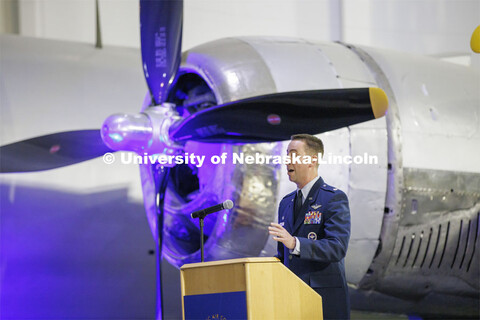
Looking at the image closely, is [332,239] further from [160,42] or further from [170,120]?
[160,42]

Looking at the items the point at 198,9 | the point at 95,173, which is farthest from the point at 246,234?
the point at 198,9

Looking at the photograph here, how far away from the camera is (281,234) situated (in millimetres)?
2689

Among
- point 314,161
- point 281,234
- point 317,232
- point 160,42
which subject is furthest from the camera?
point 160,42

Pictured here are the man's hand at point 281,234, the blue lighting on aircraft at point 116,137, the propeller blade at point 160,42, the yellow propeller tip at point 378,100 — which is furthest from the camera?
the propeller blade at point 160,42

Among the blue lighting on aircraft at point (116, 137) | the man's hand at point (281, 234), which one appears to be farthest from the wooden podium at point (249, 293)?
the blue lighting on aircraft at point (116, 137)

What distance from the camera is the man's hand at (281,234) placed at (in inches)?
106

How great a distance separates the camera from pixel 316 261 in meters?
3.04

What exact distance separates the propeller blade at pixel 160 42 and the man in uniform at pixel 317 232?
1779mm

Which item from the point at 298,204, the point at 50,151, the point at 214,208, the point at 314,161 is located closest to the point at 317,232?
the point at 298,204

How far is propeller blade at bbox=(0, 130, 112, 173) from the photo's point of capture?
16.5 feet

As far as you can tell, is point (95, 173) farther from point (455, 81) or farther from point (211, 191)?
point (455, 81)

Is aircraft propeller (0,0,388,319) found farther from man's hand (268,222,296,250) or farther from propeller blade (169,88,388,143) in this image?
man's hand (268,222,296,250)

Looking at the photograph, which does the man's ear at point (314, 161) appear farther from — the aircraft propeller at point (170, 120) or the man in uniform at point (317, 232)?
the aircraft propeller at point (170, 120)

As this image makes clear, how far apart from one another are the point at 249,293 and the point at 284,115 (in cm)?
177
